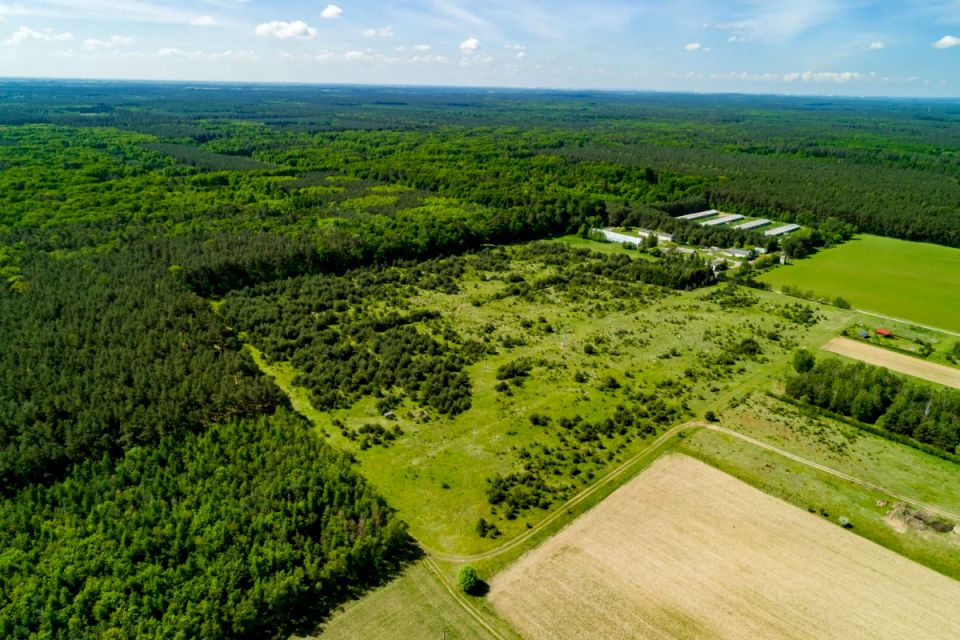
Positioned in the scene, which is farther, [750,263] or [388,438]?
[750,263]

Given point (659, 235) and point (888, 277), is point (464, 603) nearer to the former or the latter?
point (888, 277)

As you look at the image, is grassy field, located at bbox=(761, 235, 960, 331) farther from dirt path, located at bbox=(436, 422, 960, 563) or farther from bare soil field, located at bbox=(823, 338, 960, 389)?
dirt path, located at bbox=(436, 422, 960, 563)

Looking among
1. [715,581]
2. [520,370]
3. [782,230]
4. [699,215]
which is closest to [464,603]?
[715,581]

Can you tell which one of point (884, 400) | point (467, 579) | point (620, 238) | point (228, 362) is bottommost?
point (467, 579)

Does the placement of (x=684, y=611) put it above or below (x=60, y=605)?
below

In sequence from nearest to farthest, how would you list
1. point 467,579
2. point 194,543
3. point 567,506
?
1. point 194,543
2. point 467,579
3. point 567,506

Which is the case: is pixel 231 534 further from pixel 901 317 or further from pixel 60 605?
pixel 901 317

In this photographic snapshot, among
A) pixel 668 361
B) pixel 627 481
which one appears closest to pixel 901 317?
pixel 668 361
